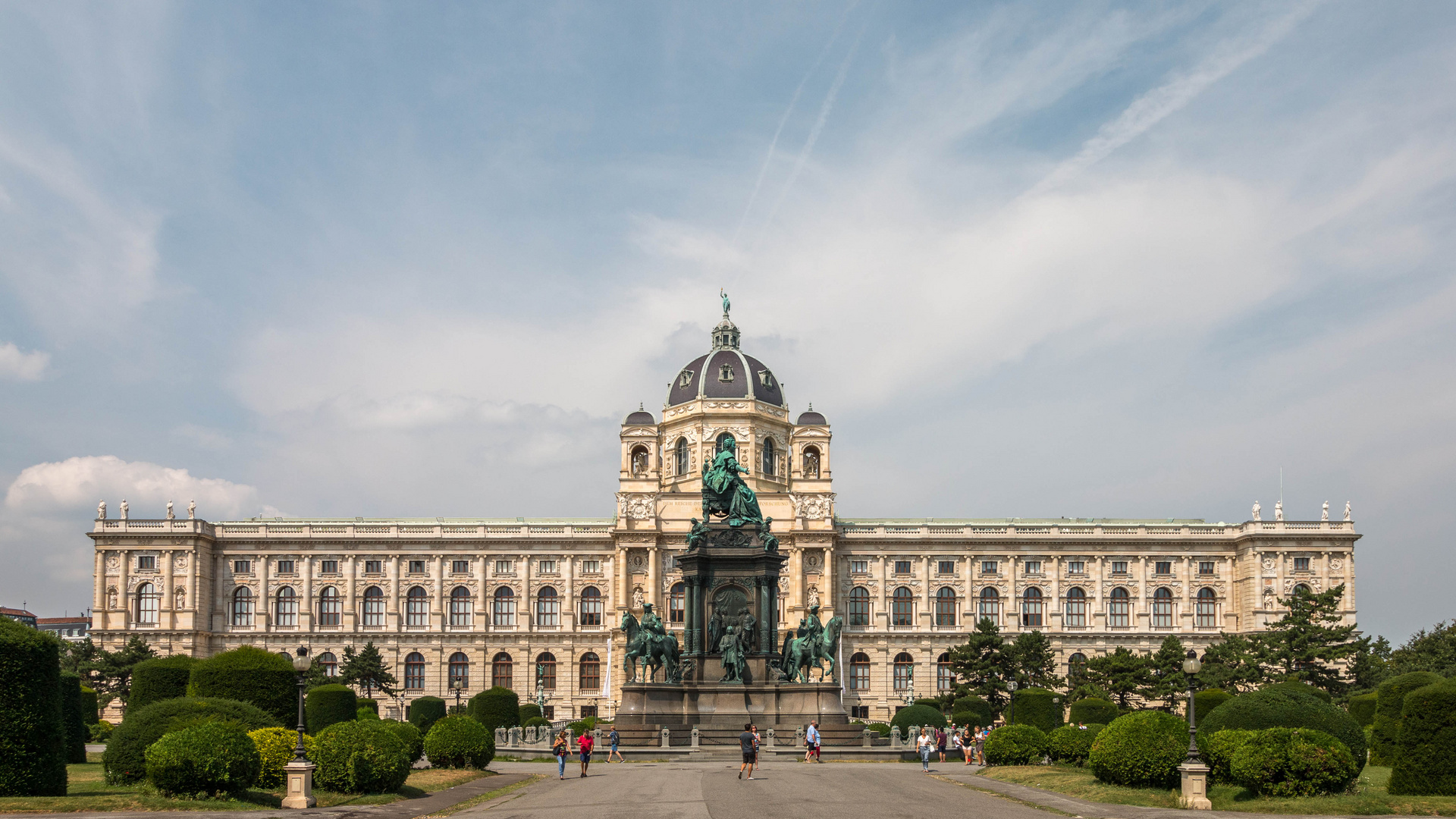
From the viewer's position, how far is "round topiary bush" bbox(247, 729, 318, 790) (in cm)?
3319

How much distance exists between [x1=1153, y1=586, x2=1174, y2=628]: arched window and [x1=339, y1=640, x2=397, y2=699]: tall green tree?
5998 centimetres

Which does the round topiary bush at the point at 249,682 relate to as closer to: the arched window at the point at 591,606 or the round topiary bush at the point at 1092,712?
the round topiary bush at the point at 1092,712

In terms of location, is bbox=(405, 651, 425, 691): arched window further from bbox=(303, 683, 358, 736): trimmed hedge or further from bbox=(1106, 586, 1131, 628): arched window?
bbox=(1106, 586, 1131, 628): arched window

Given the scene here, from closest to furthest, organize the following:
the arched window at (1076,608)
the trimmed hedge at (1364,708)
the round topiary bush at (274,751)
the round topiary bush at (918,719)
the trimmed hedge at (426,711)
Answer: the round topiary bush at (274,751), the trimmed hedge at (1364,708), the round topiary bush at (918,719), the trimmed hedge at (426,711), the arched window at (1076,608)

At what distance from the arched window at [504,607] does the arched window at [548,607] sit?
2.02m

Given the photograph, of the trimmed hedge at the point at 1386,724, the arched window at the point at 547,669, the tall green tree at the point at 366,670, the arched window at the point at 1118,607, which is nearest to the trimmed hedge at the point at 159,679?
the trimmed hedge at the point at 1386,724

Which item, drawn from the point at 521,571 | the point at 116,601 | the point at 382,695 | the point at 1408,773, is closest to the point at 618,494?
the point at 521,571

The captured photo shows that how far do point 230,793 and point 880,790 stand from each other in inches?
652

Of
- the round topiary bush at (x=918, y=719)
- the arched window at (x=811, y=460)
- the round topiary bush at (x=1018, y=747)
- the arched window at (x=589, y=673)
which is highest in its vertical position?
the arched window at (x=811, y=460)

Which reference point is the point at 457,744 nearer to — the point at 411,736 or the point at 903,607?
the point at 411,736

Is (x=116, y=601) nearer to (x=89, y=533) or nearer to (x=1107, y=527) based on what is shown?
(x=89, y=533)

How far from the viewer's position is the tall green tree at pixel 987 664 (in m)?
91.4

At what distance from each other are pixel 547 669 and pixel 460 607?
8621 millimetres

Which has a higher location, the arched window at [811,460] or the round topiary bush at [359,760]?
the arched window at [811,460]
